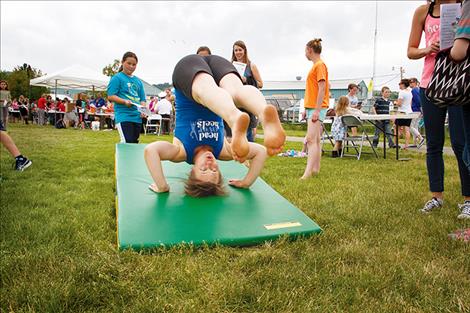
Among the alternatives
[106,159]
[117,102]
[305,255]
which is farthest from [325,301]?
[106,159]

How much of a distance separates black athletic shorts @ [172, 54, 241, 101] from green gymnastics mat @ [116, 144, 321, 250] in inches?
33.0

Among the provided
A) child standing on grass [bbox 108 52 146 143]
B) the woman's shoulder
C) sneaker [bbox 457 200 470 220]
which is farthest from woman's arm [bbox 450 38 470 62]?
child standing on grass [bbox 108 52 146 143]

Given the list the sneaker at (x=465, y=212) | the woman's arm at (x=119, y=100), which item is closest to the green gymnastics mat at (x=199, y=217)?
the sneaker at (x=465, y=212)

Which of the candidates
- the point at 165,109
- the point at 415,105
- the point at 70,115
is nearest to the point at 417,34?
the point at 415,105

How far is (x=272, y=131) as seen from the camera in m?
2.29

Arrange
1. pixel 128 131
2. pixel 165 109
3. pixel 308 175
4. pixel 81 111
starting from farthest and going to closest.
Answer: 1. pixel 81 111
2. pixel 165 109
3. pixel 128 131
4. pixel 308 175

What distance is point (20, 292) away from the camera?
66.4 inches

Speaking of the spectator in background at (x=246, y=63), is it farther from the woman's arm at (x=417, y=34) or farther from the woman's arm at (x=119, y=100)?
the woman's arm at (x=417, y=34)

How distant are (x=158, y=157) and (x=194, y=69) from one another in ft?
2.62

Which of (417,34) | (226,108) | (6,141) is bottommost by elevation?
(6,141)

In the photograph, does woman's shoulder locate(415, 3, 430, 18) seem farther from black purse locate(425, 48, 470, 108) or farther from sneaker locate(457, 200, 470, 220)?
sneaker locate(457, 200, 470, 220)

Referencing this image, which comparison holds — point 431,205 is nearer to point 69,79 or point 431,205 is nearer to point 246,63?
point 246,63

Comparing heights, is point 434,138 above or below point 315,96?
below

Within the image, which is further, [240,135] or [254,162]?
[254,162]
